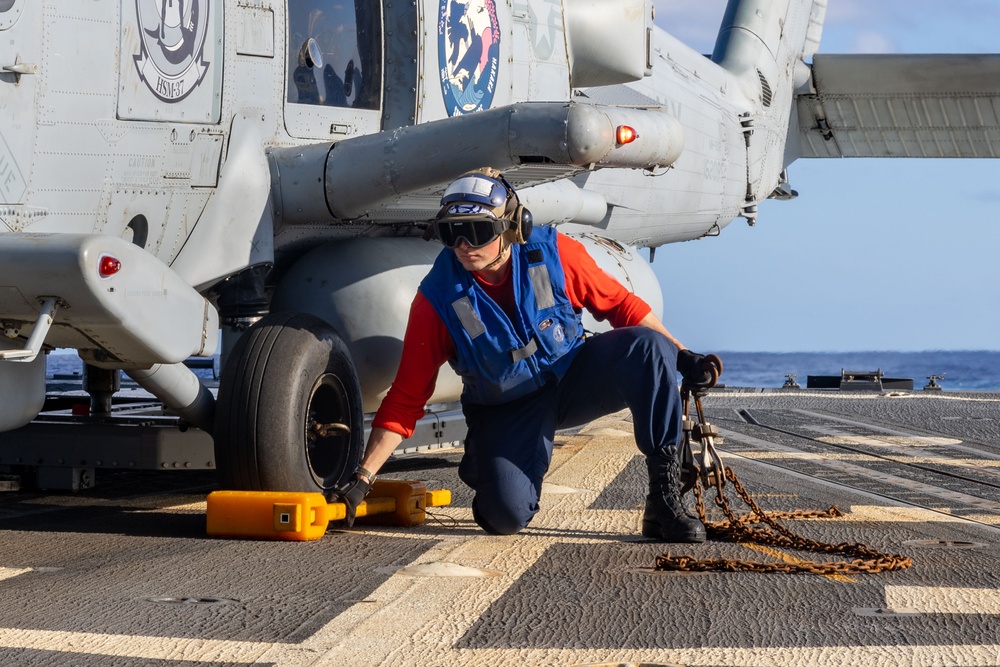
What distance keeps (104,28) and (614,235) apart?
5183 mm

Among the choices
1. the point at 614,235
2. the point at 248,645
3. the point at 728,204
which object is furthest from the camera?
the point at 728,204

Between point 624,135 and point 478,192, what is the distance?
101 centimetres

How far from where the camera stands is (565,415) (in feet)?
16.1

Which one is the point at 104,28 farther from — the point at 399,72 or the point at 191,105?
the point at 399,72

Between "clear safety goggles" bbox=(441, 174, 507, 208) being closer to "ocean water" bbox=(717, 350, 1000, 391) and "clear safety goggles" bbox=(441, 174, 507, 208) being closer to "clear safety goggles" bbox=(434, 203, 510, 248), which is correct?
"clear safety goggles" bbox=(434, 203, 510, 248)

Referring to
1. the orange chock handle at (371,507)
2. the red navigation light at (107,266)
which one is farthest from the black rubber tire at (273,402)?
the red navigation light at (107,266)

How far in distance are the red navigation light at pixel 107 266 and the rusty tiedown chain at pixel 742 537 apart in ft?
6.76

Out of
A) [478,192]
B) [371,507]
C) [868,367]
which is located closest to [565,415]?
[371,507]

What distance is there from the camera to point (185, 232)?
5.39m

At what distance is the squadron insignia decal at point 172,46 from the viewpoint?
196 inches

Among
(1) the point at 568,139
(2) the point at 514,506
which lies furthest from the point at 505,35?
(2) the point at 514,506

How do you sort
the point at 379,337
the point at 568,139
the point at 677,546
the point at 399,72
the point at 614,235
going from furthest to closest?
1. the point at 614,235
2. the point at 399,72
3. the point at 379,337
4. the point at 568,139
5. the point at 677,546

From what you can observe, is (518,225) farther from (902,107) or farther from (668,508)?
(902,107)

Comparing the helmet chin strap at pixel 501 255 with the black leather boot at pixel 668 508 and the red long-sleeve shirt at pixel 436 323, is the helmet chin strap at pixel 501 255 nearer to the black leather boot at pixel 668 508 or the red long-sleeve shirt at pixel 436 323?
the red long-sleeve shirt at pixel 436 323
